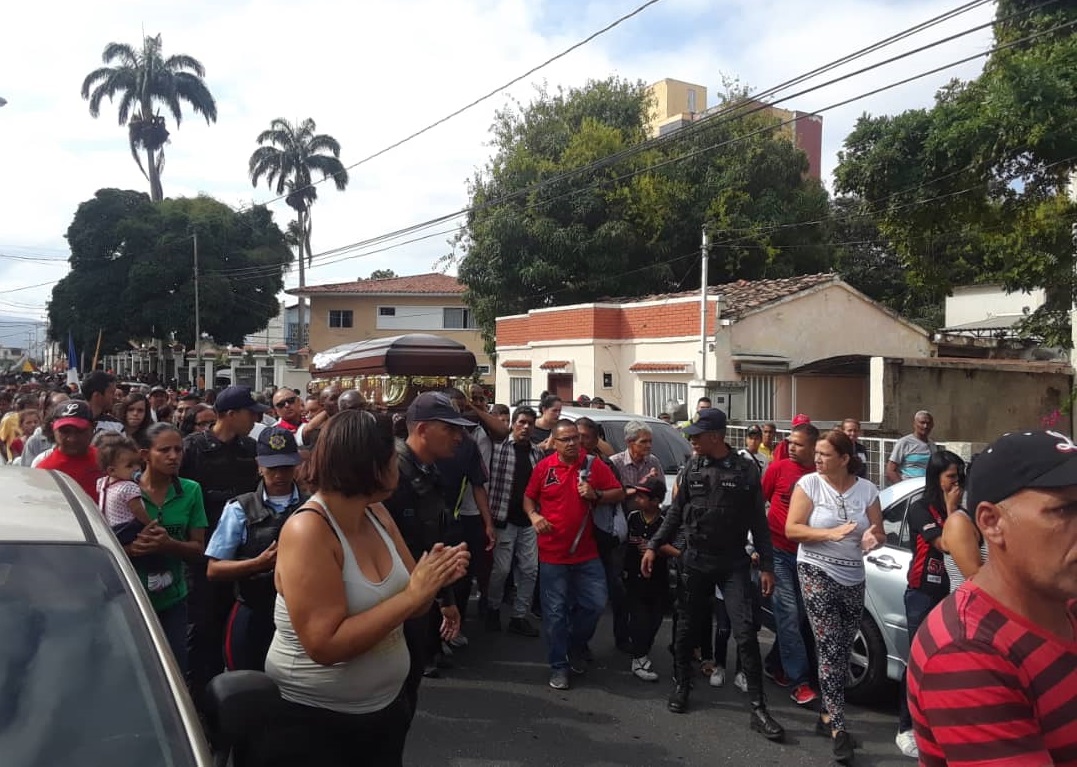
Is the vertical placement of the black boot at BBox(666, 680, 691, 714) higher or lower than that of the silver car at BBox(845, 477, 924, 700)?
lower

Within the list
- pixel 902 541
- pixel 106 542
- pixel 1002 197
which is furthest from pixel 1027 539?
pixel 1002 197

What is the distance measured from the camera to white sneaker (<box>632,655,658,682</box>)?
611 centimetres

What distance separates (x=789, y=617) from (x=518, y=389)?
21960 mm

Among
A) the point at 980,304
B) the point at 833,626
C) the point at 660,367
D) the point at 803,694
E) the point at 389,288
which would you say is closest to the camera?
the point at 833,626

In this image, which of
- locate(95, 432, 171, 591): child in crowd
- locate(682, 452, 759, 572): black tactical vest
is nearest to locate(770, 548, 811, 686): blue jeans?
locate(682, 452, 759, 572): black tactical vest

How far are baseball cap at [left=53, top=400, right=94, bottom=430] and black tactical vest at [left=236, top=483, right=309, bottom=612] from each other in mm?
1936

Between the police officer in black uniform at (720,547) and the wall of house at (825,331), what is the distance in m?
15.5

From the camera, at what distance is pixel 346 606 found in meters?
2.60

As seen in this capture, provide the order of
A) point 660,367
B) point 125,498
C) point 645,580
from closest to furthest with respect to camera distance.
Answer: point 125,498 < point 645,580 < point 660,367

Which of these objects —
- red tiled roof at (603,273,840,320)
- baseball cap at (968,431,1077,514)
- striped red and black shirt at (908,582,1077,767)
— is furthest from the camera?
red tiled roof at (603,273,840,320)

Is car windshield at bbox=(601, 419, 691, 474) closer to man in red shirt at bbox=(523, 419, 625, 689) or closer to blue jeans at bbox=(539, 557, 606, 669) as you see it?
man in red shirt at bbox=(523, 419, 625, 689)

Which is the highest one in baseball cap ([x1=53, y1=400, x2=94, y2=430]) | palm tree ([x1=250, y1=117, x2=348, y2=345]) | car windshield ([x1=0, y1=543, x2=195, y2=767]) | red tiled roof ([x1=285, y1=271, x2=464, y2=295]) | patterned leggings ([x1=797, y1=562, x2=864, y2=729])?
palm tree ([x1=250, y1=117, x2=348, y2=345])

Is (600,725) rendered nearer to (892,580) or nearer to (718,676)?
(718,676)

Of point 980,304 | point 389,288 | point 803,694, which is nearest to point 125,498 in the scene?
point 803,694
